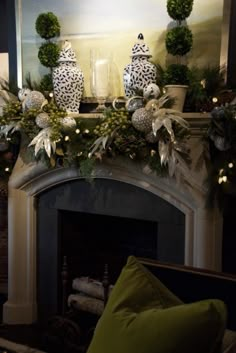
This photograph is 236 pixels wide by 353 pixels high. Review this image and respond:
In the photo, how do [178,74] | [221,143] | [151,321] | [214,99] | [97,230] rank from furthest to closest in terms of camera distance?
[97,230] → [178,74] → [214,99] → [221,143] → [151,321]

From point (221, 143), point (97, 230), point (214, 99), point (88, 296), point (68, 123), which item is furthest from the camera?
point (97, 230)

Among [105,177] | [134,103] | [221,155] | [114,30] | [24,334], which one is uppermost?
[114,30]

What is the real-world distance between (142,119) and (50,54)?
3.07ft

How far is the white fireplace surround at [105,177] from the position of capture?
247 cm

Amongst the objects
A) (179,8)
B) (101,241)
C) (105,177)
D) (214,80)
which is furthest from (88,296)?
(179,8)

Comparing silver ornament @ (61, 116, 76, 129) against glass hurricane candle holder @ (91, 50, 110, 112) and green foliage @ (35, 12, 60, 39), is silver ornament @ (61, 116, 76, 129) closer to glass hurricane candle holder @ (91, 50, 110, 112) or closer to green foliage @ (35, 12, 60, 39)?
glass hurricane candle holder @ (91, 50, 110, 112)

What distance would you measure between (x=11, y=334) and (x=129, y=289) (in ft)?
6.35

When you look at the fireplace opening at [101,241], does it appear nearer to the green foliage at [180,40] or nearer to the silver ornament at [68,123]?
the silver ornament at [68,123]

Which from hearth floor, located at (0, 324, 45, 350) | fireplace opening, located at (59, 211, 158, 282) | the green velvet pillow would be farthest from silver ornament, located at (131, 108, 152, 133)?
hearth floor, located at (0, 324, 45, 350)

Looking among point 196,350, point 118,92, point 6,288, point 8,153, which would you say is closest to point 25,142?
point 8,153

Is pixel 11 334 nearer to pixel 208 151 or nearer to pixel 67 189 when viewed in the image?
pixel 67 189

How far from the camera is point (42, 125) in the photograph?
8.99 ft

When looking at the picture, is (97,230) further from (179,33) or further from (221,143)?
(179,33)

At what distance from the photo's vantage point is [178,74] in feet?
8.32
